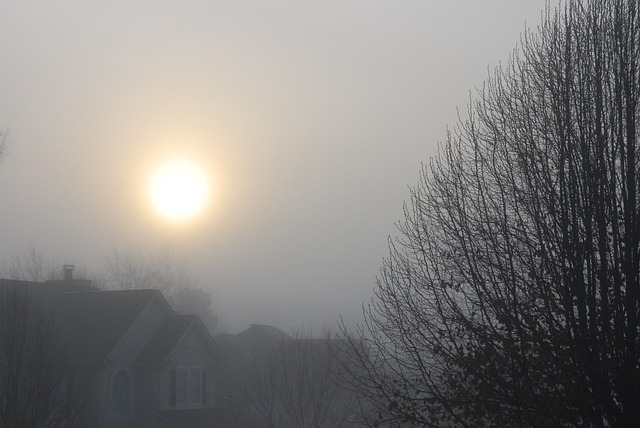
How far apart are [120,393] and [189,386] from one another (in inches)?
127

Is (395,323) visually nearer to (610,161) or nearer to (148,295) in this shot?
(610,161)

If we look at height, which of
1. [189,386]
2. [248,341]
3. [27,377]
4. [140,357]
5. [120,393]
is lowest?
[120,393]

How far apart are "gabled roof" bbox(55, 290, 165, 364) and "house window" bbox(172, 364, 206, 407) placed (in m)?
3.27

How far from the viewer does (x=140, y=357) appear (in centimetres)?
3747

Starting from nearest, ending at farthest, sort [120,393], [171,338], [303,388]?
[303,388], [120,393], [171,338]

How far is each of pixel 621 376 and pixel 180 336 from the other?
2929 centimetres

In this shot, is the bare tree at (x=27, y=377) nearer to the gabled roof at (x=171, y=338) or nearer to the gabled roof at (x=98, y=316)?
the gabled roof at (x=98, y=316)

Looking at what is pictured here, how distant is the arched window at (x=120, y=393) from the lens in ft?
118

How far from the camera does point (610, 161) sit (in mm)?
10852

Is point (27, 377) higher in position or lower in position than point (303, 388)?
higher

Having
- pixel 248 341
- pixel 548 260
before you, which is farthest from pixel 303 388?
pixel 248 341

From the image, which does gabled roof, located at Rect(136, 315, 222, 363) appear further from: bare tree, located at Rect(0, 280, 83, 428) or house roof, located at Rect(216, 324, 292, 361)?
house roof, located at Rect(216, 324, 292, 361)

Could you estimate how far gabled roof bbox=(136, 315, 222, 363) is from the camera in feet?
121

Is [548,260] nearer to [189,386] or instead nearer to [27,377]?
[27,377]
